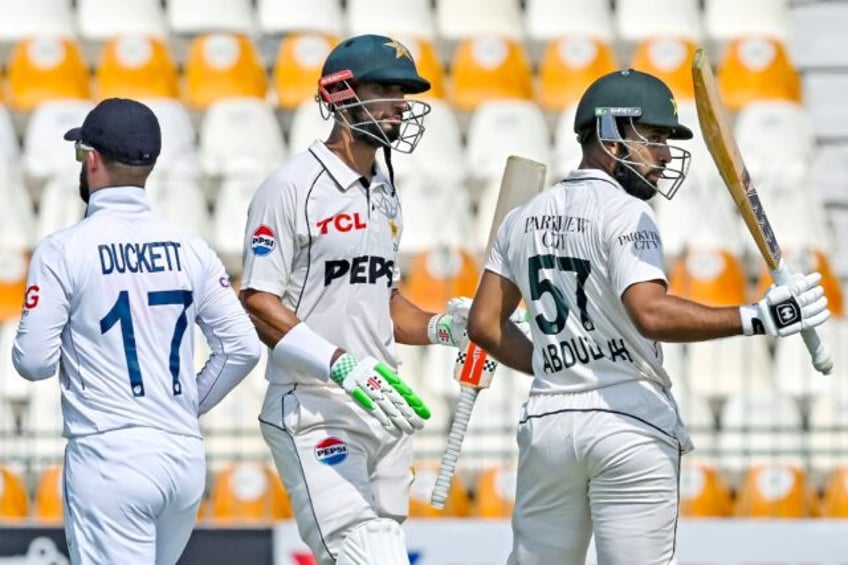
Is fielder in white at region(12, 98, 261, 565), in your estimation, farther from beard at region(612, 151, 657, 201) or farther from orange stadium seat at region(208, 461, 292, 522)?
orange stadium seat at region(208, 461, 292, 522)

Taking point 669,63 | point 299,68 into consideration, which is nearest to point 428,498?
point 299,68

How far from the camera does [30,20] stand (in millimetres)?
10695

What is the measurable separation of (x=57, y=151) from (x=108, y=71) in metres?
0.62

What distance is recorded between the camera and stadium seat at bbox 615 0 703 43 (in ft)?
35.6

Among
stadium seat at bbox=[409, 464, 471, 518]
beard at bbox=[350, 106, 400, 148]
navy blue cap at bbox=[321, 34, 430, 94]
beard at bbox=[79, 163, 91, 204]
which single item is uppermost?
navy blue cap at bbox=[321, 34, 430, 94]

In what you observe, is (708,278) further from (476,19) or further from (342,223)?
(342,223)

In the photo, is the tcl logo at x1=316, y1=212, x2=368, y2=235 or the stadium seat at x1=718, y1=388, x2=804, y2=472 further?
the stadium seat at x1=718, y1=388, x2=804, y2=472

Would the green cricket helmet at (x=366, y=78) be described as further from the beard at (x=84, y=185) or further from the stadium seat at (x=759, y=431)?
the stadium seat at (x=759, y=431)

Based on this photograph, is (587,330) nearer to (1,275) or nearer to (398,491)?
(398,491)

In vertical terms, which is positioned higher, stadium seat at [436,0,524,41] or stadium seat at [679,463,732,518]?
stadium seat at [436,0,524,41]

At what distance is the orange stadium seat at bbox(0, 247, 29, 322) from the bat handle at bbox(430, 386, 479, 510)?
4.17m

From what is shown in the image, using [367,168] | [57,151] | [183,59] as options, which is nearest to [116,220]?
[367,168]

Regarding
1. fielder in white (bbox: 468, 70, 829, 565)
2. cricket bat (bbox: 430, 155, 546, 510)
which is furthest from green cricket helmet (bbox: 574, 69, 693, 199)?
cricket bat (bbox: 430, 155, 546, 510)

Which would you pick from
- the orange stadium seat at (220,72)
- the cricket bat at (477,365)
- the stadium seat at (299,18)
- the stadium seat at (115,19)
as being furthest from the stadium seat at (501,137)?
the cricket bat at (477,365)
